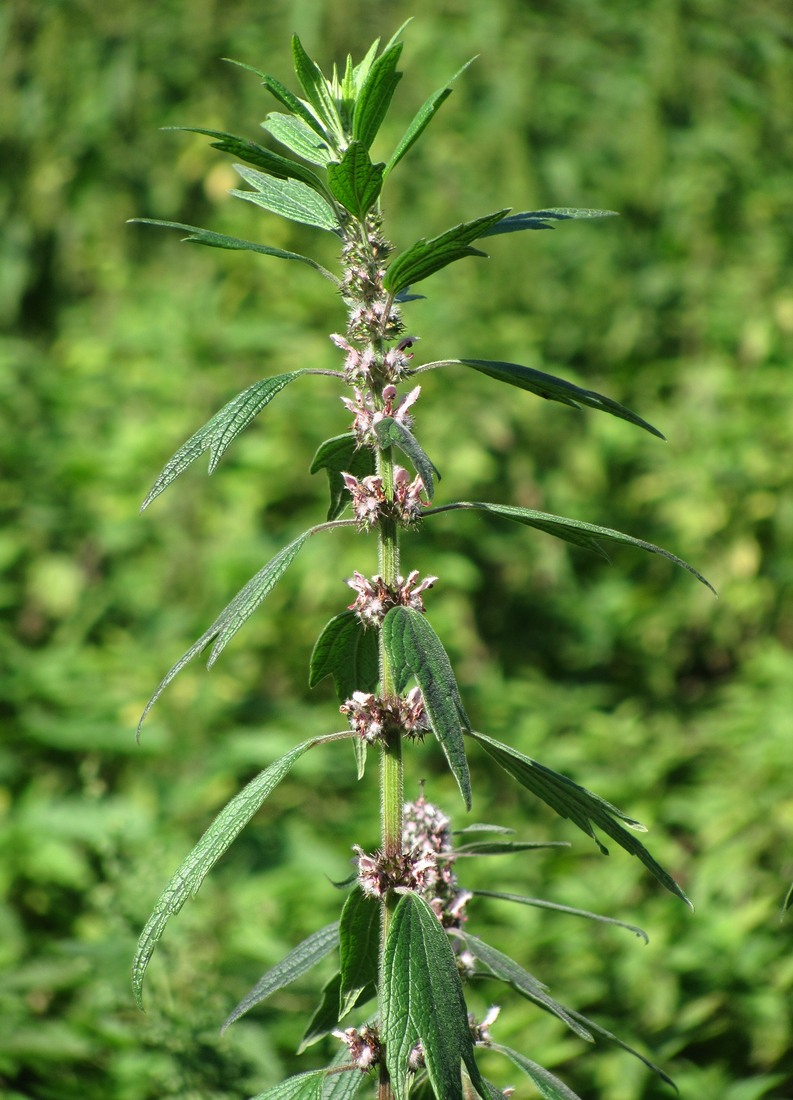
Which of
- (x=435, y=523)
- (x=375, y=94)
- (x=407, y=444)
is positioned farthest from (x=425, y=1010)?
(x=435, y=523)

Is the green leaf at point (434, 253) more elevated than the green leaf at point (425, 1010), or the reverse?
the green leaf at point (434, 253)

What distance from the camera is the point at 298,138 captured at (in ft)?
3.15

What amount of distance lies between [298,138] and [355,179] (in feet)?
0.46

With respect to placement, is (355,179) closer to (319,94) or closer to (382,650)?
(319,94)

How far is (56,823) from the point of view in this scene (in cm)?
283

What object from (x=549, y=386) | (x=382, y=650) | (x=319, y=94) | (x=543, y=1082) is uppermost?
(x=319, y=94)

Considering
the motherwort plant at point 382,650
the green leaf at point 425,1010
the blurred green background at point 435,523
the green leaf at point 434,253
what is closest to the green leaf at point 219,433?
the motherwort plant at point 382,650

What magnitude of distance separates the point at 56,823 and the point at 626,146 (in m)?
3.41

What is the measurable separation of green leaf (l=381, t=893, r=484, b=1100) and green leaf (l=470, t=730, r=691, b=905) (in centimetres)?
14

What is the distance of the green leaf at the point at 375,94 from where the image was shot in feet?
2.71

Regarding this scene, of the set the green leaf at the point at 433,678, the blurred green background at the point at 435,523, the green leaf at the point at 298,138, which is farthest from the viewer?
the blurred green background at the point at 435,523

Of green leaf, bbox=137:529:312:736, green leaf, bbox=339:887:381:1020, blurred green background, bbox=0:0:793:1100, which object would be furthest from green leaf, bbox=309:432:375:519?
blurred green background, bbox=0:0:793:1100

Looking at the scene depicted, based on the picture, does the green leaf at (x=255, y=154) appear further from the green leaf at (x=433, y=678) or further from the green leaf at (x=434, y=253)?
the green leaf at (x=433, y=678)

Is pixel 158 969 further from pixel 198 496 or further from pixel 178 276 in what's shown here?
pixel 178 276
